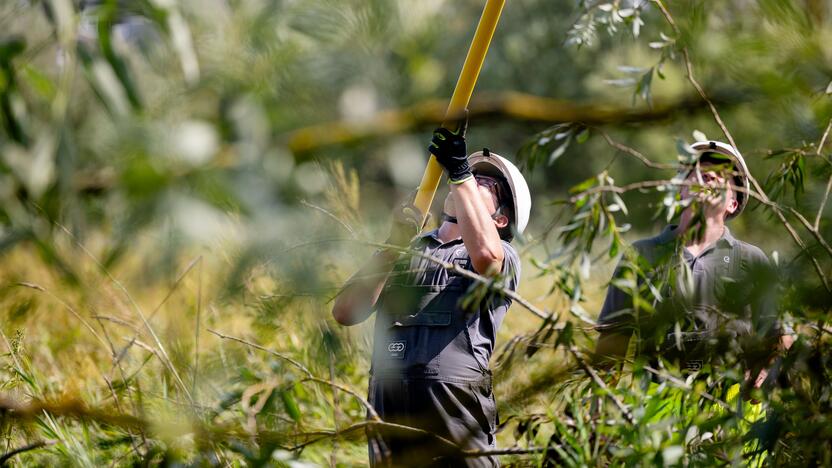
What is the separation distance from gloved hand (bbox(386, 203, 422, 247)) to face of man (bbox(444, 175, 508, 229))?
0.15m

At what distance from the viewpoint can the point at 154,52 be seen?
3.14 feet

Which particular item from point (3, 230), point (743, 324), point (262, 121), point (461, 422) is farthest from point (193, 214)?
point (461, 422)

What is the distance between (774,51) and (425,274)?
5.28 ft

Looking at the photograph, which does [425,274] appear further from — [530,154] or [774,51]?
[774,51]

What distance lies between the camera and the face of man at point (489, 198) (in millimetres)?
2910

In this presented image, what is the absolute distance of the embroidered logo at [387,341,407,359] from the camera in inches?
109

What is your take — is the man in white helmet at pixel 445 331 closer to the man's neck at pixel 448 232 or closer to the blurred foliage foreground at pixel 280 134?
the man's neck at pixel 448 232

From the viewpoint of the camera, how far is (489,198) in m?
2.93

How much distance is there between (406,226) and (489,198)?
397mm

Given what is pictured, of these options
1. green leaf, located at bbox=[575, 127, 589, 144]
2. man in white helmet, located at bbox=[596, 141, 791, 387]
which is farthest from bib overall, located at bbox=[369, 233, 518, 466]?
green leaf, located at bbox=[575, 127, 589, 144]

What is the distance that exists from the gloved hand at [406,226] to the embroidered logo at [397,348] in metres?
0.36

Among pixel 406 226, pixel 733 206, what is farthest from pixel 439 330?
pixel 733 206

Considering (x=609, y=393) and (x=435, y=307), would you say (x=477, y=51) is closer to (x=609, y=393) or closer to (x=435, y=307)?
(x=609, y=393)

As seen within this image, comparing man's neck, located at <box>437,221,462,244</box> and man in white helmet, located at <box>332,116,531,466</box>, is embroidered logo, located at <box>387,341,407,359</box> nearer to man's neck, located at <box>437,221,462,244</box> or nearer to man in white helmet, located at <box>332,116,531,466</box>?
man in white helmet, located at <box>332,116,531,466</box>
